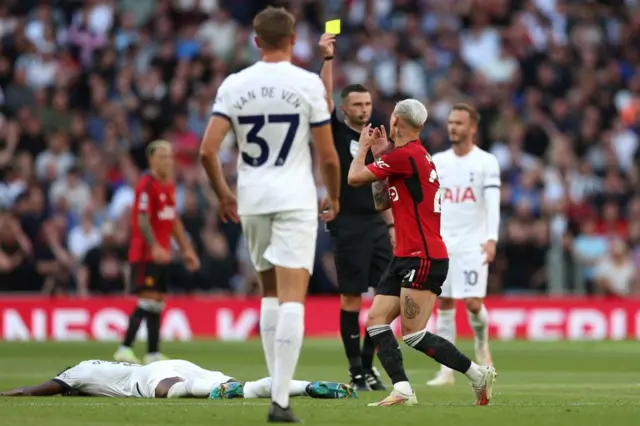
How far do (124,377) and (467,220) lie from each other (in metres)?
4.76

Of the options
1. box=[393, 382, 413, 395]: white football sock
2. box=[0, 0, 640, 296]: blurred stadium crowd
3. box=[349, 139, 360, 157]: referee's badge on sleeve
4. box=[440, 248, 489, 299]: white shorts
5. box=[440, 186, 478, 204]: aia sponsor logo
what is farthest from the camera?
box=[0, 0, 640, 296]: blurred stadium crowd

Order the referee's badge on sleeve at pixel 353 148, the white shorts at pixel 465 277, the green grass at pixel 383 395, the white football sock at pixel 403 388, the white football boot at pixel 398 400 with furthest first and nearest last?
1. the white shorts at pixel 465 277
2. the referee's badge on sleeve at pixel 353 148
3. the white football sock at pixel 403 388
4. the white football boot at pixel 398 400
5. the green grass at pixel 383 395

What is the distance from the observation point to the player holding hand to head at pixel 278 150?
862cm

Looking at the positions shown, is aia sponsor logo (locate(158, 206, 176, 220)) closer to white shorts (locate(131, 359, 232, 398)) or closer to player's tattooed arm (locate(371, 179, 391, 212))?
white shorts (locate(131, 359, 232, 398))

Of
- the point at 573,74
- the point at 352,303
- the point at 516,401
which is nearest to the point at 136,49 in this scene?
the point at 573,74

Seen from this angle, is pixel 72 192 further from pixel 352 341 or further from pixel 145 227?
pixel 352 341

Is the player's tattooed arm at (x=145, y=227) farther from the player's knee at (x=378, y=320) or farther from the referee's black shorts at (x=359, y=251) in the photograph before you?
the player's knee at (x=378, y=320)

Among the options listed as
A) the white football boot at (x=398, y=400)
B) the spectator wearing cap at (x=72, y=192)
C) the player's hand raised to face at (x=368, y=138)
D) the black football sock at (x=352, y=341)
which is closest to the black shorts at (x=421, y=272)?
the white football boot at (x=398, y=400)

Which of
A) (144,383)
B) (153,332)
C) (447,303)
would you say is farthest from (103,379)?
(153,332)

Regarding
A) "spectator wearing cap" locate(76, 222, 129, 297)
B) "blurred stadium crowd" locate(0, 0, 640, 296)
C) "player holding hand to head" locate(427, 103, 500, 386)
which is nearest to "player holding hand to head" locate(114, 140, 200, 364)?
"player holding hand to head" locate(427, 103, 500, 386)

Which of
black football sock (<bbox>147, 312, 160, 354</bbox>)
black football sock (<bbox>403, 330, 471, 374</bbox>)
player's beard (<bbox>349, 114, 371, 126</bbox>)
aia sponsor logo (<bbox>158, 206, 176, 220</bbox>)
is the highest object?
player's beard (<bbox>349, 114, 371, 126</bbox>)

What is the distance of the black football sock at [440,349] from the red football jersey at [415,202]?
565mm

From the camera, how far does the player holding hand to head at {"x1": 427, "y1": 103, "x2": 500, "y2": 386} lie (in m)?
13.9

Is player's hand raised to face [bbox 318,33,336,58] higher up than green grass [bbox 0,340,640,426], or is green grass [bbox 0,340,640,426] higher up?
player's hand raised to face [bbox 318,33,336,58]
